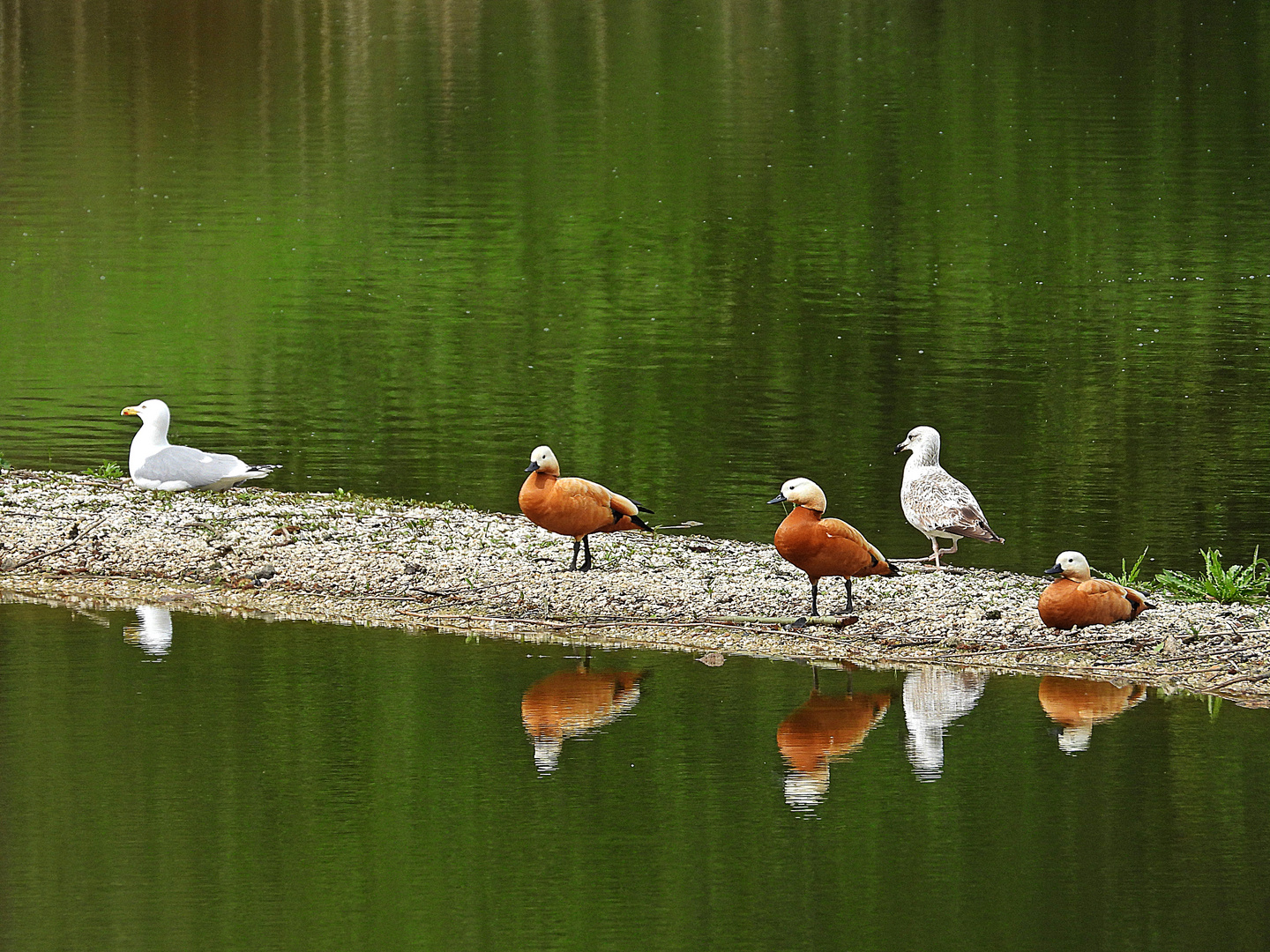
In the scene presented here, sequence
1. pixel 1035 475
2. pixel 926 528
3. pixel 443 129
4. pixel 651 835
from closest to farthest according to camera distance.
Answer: pixel 651 835
pixel 926 528
pixel 1035 475
pixel 443 129

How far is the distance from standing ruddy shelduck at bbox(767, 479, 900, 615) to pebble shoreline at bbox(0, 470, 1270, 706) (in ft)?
1.88

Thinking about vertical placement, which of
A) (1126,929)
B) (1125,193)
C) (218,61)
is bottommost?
(1126,929)

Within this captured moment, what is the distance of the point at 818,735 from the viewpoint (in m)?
11.1

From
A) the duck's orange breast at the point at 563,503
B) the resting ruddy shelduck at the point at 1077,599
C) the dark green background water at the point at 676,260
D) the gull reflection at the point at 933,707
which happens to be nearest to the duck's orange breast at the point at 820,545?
the gull reflection at the point at 933,707

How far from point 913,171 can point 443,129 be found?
1842 cm

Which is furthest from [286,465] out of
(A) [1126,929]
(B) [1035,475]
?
(A) [1126,929]

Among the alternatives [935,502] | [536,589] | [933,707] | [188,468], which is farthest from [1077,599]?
[188,468]

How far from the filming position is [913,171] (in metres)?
59.1

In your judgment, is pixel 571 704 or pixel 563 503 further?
pixel 563 503

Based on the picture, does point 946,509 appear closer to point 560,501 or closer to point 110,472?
point 560,501

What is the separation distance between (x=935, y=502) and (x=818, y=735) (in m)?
4.34

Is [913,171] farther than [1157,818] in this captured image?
Yes

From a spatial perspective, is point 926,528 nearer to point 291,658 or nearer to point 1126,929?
point 291,658

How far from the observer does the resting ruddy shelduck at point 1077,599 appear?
12852 mm
